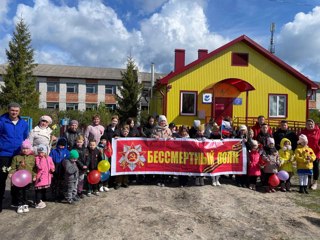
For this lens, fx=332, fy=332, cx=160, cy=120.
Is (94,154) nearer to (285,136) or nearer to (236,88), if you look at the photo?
(285,136)

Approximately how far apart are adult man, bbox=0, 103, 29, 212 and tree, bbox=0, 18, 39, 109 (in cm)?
3019

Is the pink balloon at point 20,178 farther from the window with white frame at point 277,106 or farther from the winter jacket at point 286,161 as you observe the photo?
the window with white frame at point 277,106

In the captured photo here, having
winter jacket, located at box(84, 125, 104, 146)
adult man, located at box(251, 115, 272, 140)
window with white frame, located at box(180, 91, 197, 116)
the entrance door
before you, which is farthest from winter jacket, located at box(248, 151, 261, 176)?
the entrance door

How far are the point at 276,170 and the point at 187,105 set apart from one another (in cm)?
1233

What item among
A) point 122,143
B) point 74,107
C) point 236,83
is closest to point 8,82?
point 74,107

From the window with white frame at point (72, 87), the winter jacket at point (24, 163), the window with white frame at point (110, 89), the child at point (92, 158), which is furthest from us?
the window with white frame at point (110, 89)

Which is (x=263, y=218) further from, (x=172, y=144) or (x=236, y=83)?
(x=236, y=83)

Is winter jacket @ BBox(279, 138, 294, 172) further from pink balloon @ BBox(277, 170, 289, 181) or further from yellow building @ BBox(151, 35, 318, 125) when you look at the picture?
yellow building @ BBox(151, 35, 318, 125)

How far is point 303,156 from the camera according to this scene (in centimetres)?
866

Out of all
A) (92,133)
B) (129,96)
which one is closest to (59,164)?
(92,133)

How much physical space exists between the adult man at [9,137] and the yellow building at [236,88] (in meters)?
14.1

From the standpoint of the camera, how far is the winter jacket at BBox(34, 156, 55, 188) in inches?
268

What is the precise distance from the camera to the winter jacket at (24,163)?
654cm

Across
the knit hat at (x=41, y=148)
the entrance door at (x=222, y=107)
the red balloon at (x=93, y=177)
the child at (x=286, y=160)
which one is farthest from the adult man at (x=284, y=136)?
the entrance door at (x=222, y=107)
